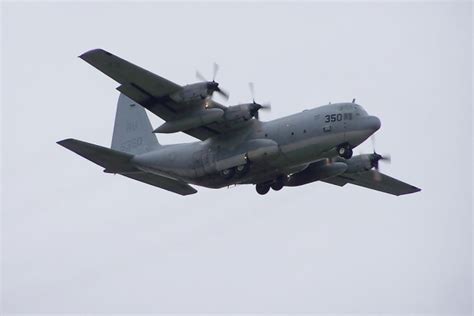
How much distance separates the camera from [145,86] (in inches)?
1352

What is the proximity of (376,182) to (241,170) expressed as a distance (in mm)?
8092

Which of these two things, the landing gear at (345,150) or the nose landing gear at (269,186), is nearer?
the landing gear at (345,150)

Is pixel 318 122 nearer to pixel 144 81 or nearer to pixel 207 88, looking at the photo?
pixel 207 88

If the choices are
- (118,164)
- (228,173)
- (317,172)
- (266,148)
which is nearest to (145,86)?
(118,164)

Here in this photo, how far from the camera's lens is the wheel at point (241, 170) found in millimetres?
35062

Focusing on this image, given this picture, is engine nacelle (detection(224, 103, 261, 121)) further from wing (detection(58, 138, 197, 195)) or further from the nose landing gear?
wing (detection(58, 138, 197, 195))

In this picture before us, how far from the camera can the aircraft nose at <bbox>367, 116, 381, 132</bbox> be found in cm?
3434

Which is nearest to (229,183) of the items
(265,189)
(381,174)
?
(265,189)

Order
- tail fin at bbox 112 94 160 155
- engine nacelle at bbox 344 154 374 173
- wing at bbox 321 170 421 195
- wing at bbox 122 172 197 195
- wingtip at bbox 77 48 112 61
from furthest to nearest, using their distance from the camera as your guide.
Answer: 1. wing at bbox 321 170 421 195
2. tail fin at bbox 112 94 160 155
3. engine nacelle at bbox 344 154 374 173
4. wing at bbox 122 172 197 195
5. wingtip at bbox 77 48 112 61

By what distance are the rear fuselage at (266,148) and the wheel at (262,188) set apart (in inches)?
15.9

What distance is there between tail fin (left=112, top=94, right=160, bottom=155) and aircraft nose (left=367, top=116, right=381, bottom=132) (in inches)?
342

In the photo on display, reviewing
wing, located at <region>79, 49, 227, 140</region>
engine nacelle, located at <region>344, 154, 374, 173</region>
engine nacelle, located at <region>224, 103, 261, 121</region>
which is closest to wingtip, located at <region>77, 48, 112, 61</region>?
wing, located at <region>79, 49, 227, 140</region>

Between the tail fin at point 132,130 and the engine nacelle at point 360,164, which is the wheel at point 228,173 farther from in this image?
the engine nacelle at point 360,164

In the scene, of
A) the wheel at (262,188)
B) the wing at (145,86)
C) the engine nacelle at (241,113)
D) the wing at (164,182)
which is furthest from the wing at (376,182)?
the wing at (145,86)
